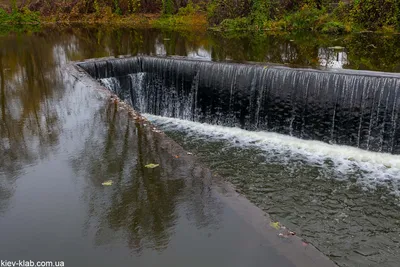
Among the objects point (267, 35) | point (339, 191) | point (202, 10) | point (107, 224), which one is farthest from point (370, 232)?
point (202, 10)

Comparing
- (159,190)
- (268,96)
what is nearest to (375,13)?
(268,96)

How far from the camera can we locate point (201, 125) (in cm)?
1211

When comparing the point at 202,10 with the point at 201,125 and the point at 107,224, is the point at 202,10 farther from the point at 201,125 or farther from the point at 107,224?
the point at 107,224

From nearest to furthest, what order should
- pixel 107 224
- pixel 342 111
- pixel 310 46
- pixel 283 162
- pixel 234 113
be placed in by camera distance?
pixel 107 224, pixel 283 162, pixel 342 111, pixel 234 113, pixel 310 46

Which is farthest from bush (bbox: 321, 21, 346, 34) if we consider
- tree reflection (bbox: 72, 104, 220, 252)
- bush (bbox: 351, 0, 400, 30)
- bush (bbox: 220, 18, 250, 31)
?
tree reflection (bbox: 72, 104, 220, 252)

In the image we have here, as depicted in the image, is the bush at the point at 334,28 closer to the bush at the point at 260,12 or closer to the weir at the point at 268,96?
the bush at the point at 260,12

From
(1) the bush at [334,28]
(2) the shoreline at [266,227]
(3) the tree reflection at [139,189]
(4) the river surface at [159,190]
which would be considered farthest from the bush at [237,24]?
(2) the shoreline at [266,227]

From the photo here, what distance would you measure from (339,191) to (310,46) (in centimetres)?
1189

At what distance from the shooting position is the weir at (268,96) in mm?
9781

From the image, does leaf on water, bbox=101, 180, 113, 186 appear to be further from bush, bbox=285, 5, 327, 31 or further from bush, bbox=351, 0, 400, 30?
bush, bbox=351, 0, 400, 30

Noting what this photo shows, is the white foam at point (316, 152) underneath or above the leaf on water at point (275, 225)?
underneath

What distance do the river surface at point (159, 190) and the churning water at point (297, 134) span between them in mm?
38

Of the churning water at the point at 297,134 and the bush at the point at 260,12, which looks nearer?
the churning water at the point at 297,134

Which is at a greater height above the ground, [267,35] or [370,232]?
[267,35]
